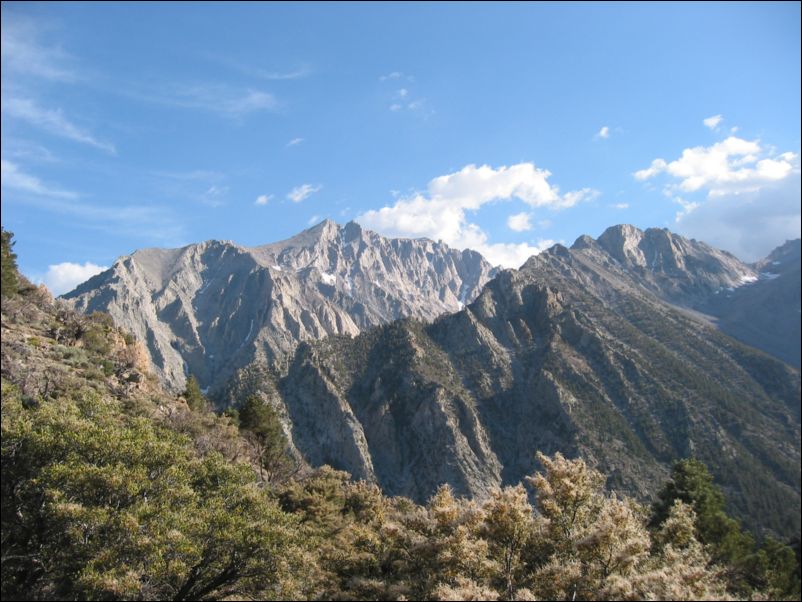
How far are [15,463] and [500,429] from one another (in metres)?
183

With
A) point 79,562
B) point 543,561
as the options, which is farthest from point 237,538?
point 543,561

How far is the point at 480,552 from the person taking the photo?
67.2 feet

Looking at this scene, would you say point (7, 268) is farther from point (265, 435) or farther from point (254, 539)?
point (254, 539)

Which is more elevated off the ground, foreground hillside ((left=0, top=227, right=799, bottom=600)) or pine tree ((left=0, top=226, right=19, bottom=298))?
pine tree ((left=0, top=226, right=19, bottom=298))

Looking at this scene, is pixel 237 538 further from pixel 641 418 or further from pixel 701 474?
pixel 641 418

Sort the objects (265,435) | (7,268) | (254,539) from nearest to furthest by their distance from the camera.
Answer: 1. (254,539)
2. (7,268)
3. (265,435)

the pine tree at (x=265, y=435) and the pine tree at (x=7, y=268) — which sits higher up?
the pine tree at (x=7, y=268)

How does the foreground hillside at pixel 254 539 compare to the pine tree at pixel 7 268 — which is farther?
the pine tree at pixel 7 268

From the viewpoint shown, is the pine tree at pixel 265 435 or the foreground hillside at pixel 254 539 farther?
the pine tree at pixel 265 435

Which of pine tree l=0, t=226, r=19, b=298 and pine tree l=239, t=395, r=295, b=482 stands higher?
pine tree l=0, t=226, r=19, b=298

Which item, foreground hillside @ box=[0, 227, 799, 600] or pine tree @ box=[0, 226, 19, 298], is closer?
foreground hillside @ box=[0, 227, 799, 600]

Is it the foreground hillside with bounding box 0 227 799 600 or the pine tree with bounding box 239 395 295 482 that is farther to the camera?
the pine tree with bounding box 239 395 295 482

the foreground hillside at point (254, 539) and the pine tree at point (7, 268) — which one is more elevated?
the pine tree at point (7, 268)

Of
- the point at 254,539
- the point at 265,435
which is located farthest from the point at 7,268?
the point at 254,539
